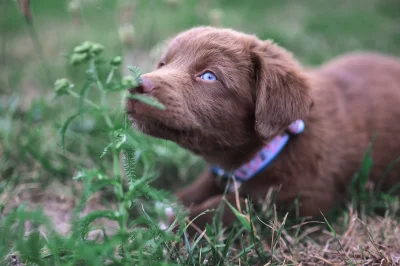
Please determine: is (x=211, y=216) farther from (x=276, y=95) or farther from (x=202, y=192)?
(x=276, y=95)

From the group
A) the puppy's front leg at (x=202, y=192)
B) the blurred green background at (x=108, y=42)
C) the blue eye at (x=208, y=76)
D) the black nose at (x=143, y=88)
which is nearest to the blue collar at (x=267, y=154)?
the puppy's front leg at (x=202, y=192)

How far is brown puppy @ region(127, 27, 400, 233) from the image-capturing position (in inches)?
83.2

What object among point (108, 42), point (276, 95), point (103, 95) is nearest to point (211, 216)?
point (276, 95)

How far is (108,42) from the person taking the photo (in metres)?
5.39

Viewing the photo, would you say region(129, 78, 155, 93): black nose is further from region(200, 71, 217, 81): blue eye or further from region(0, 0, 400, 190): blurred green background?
region(200, 71, 217, 81): blue eye

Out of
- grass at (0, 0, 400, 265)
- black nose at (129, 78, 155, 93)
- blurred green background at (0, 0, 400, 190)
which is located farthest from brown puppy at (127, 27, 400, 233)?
blurred green background at (0, 0, 400, 190)

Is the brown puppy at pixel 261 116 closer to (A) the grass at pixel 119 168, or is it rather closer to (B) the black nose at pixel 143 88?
(B) the black nose at pixel 143 88

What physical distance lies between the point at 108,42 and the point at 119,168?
407cm

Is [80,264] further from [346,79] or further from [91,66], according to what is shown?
[346,79]

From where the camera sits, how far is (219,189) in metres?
2.78

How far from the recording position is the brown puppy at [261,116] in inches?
83.2

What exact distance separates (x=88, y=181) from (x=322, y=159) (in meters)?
1.64

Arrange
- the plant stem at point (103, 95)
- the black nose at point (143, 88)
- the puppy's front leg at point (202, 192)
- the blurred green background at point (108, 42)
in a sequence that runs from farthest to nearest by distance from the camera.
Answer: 1. the blurred green background at point (108, 42)
2. the puppy's front leg at point (202, 192)
3. the black nose at point (143, 88)
4. the plant stem at point (103, 95)

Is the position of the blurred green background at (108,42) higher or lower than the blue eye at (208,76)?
lower
